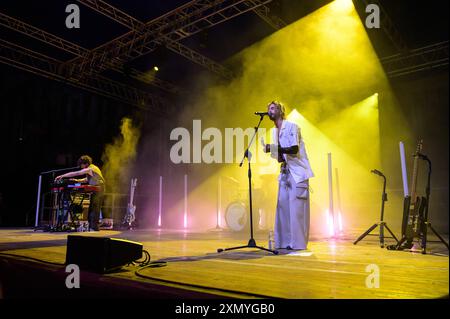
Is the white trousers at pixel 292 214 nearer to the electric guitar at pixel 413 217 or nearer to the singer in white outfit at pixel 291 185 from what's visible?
the singer in white outfit at pixel 291 185

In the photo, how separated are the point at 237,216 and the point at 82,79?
20.1ft

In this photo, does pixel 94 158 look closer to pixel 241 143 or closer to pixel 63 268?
pixel 241 143

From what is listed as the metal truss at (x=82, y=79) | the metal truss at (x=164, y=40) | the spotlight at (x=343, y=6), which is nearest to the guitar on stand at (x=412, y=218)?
the spotlight at (x=343, y=6)

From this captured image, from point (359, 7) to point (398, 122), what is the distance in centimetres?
399

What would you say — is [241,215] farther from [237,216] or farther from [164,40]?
[164,40]

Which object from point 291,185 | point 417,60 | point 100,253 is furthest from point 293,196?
point 417,60

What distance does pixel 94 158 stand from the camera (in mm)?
11188

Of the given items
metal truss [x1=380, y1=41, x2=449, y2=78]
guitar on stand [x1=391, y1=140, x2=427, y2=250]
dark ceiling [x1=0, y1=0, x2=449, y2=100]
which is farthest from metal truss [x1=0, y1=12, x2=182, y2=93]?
guitar on stand [x1=391, y1=140, x2=427, y2=250]

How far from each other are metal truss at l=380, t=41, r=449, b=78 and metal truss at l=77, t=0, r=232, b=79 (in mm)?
4737

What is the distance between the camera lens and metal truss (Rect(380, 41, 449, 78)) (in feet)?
29.7

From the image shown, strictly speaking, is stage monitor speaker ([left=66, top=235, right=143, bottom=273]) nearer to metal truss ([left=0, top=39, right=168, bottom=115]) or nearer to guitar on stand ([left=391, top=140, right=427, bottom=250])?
guitar on stand ([left=391, top=140, right=427, bottom=250])

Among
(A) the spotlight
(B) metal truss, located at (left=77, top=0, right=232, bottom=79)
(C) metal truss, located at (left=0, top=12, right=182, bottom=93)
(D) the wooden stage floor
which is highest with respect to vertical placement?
(A) the spotlight

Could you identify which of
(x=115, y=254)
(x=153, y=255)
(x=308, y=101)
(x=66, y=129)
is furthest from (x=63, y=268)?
(x=308, y=101)

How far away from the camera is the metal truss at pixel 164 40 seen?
793 cm
